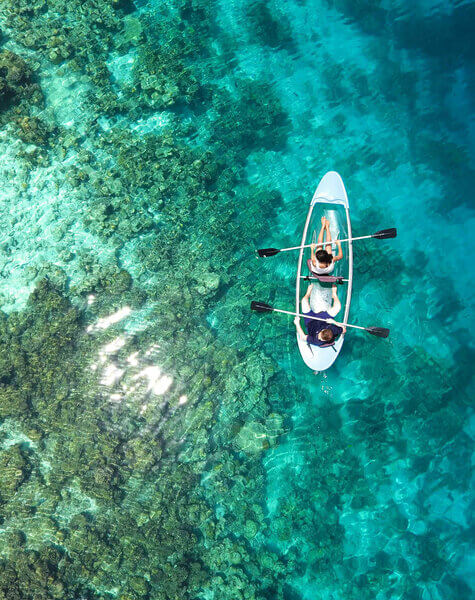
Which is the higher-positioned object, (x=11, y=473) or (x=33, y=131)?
(x=33, y=131)

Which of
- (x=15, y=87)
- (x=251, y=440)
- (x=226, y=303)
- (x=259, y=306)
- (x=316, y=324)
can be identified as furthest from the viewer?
(x=15, y=87)

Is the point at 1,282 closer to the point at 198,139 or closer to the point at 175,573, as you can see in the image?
the point at 198,139

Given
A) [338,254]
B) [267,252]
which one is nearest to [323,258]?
[338,254]

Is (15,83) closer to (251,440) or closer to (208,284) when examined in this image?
(208,284)

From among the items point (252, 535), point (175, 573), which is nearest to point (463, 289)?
point (252, 535)

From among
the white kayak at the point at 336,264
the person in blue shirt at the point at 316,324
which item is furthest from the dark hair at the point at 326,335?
the white kayak at the point at 336,264

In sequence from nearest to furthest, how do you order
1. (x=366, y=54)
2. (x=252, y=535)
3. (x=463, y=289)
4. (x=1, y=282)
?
(x=252, y=535) < (x=1, y=282) < (x=463, y=289) < (x=366, y=54)

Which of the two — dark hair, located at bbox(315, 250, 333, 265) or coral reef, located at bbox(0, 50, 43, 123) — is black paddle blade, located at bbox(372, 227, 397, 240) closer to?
dark hair, located at bbox(315, 250, 333, 265)

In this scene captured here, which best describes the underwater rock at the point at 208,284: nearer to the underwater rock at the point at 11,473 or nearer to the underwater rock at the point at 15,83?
the underwater rock at the point at 11,473
